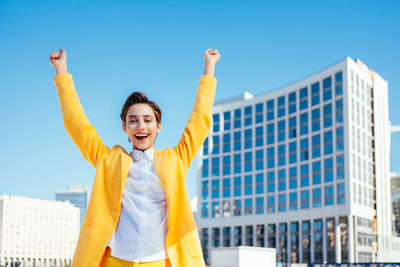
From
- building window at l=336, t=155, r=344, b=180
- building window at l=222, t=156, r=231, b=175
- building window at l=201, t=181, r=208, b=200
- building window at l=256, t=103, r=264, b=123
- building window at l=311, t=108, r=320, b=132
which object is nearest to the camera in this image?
building window at l=336, t=155, r=344, b=180

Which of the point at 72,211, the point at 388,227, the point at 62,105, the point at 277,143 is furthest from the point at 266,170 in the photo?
the point at 72,211

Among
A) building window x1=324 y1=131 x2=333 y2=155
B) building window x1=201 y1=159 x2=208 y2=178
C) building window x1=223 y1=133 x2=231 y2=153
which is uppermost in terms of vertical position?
building window x1=223 y1=133 x2=231 y2=153

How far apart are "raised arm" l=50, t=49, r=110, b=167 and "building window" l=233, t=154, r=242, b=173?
64.1 metres

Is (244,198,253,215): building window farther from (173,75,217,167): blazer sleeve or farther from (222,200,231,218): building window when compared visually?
(173,75,217,167): blazer sleeve

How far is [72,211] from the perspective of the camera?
14488cm

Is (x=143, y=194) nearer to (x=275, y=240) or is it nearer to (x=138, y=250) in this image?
(x=138, y=250)

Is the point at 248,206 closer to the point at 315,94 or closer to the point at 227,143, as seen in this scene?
the point at 227,143

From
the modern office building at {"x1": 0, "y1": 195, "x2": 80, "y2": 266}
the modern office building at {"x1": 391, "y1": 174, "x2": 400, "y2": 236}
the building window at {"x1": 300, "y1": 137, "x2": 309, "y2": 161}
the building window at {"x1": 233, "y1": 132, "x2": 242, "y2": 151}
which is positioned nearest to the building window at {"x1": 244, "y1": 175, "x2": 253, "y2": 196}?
the building window at {"x1": 233, "y1": 132, "x2": 242, "y2": 151}

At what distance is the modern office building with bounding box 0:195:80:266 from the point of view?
128 metres

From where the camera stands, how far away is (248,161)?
66.1 m

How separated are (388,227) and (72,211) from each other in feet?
334

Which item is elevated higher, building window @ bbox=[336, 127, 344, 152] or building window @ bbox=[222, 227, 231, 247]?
building window @ bbox=[336, 127, 344, 152]

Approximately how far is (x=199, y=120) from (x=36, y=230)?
464ft

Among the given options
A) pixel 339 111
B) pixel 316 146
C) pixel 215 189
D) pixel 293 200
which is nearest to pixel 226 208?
pixel 215 189
